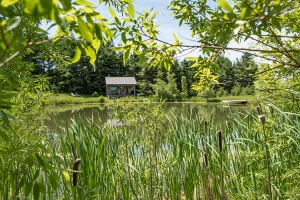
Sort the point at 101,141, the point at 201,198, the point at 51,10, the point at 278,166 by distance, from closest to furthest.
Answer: the point at 51,10 < the point at 278,166 < the point at 101,141 < the point at 201,198

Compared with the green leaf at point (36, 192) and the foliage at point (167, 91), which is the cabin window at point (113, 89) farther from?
the green leaf at point (36, 192)

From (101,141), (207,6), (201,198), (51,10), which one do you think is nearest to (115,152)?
(101,141)

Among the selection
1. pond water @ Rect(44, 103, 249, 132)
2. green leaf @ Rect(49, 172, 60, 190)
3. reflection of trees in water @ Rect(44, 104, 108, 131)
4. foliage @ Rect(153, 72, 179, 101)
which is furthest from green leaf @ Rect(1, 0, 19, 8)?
foliage @ Rect(153, 72, 179, 101)

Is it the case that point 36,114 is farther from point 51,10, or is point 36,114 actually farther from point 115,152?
point 51,10

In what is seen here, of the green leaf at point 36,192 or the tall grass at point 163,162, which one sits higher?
the green leaf at point 36,192

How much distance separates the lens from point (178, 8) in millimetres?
2016

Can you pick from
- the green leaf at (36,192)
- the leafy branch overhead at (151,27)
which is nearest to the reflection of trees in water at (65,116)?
the leafy branch overhead at (151,27)

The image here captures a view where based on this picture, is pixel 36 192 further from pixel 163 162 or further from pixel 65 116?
pixel 65 116

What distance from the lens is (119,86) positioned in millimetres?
34969

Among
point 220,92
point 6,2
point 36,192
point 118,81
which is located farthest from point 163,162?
point 118,81

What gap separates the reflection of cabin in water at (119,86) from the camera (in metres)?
33.9

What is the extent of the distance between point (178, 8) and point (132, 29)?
2.06 feet

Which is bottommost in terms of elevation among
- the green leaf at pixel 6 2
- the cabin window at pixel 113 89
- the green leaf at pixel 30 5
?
the green leaf at pixel 30 5

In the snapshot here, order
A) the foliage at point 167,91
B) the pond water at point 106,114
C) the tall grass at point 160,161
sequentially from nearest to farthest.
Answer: the tall grass at point 160,161
the pond water at point 106,114
the foliage at point 167,91
